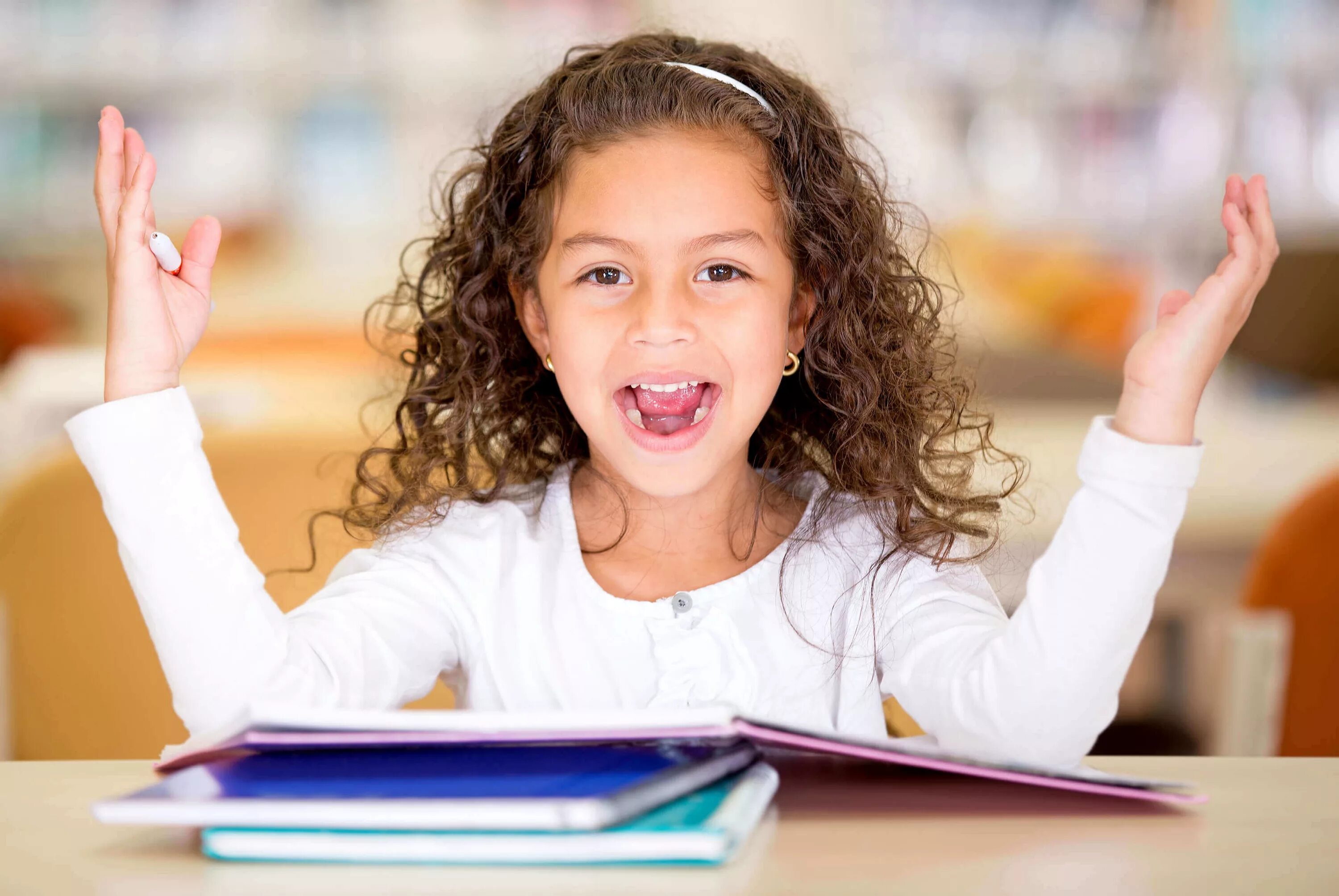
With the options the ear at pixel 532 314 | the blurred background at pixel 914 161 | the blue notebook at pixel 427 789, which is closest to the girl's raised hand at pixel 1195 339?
the blue notebook at pixel 427 789

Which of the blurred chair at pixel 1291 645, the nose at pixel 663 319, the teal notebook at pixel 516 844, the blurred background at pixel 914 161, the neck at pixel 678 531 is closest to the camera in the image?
the teal notebook at pixel 516 844

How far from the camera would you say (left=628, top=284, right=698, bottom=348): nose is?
1052 mm

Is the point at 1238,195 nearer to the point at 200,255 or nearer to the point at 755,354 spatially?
the point at 755,354

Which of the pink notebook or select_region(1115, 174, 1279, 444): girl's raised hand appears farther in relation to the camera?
select_region(1115, 174, 1279, 444): girl's raised hand

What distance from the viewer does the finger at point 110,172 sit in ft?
2.79

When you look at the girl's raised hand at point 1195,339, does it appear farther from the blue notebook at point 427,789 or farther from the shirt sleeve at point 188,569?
the shirt sleeve at point 188,569

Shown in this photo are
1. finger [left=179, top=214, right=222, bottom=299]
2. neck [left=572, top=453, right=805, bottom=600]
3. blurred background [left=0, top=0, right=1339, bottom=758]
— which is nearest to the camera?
finger [left=179, top=214, right=222, bottom=299]

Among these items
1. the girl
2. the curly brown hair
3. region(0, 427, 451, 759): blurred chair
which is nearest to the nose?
the girl

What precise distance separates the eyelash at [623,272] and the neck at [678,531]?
0.53ft

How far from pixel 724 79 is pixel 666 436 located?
1.03ft

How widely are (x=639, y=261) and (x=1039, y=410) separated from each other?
1.94 metres

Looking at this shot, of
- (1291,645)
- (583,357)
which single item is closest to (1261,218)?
(583,357)

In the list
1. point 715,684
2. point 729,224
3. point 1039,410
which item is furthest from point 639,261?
point 1039,410

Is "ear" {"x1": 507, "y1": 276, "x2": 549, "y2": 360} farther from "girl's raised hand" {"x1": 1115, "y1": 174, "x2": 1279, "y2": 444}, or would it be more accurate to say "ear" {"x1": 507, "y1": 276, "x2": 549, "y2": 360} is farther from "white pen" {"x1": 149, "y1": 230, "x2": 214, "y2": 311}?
"girl's raised hand" {"x1": 1115, "y1": 174, "x2": 1279, "y2": 444}
